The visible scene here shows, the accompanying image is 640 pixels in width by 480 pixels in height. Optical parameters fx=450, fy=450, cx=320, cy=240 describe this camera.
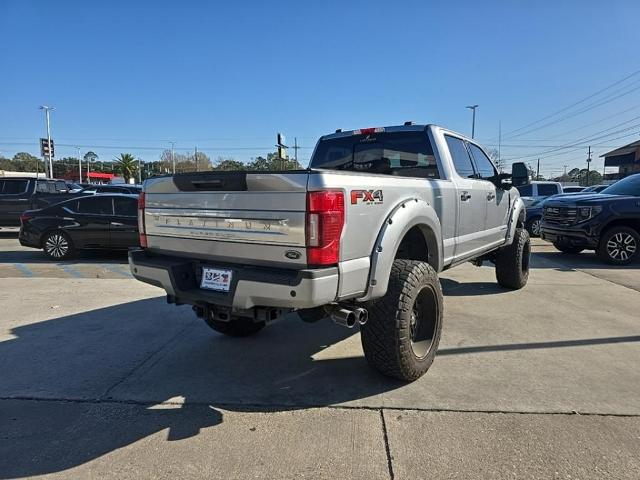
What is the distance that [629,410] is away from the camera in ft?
10.2

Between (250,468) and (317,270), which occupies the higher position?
(317,270)

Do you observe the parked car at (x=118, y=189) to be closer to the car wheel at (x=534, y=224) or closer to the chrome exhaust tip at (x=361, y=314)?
the chrome exhaust tip at (x=361, y=314)

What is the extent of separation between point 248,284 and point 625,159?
70.7 m

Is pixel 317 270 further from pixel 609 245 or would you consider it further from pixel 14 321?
pixel 609 245

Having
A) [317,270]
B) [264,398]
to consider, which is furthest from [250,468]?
[317,270]

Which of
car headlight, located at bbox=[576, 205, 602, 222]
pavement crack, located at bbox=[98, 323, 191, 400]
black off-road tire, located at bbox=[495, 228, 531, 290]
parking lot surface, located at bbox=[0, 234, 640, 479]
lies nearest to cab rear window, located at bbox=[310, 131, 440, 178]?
parking lot surface, located at bbox=[0, 234, 640, 479]

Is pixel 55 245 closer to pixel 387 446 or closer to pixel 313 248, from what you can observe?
pixel 313 248

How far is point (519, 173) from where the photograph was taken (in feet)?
18.9

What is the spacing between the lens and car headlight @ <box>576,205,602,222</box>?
9.31 m

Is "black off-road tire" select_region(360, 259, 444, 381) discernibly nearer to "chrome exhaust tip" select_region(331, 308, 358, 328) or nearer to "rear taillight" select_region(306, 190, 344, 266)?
"chrome exhaust tip" select_region(331, 308, 358, 328)

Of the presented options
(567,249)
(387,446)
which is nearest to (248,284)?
(387,446)

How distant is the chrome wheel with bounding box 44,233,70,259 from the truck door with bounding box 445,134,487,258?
850cm

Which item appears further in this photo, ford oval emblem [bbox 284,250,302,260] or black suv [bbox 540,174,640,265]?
black suv [bbox 540,174,640,265]

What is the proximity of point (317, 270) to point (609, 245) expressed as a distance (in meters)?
8.93
